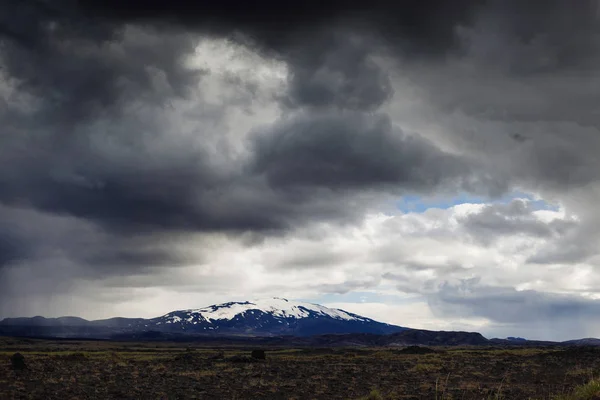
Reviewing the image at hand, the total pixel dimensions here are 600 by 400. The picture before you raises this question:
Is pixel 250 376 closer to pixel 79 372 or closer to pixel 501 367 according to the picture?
pixel 79 372

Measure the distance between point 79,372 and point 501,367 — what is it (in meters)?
35.6

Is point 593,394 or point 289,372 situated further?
point 289,372

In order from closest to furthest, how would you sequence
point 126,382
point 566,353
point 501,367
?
1. point 126,382
2. point 501,367
3. point 566,353

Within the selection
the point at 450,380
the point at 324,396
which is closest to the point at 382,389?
the point at 324,396

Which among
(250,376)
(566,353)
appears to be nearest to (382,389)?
(250,376)

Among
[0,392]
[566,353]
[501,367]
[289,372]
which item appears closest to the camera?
[0,392]

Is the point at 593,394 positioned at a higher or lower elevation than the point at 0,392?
higher

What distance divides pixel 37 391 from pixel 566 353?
6192 cm

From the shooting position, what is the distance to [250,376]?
40906 mm

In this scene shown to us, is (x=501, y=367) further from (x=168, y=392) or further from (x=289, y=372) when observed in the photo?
(x=168, y=392)

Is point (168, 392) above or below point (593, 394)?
below

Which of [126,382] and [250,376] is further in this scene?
[250,376]

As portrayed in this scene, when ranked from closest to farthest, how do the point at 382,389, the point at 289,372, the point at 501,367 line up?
the point at 382,389 < the point at 289,372 < the point at 501,367

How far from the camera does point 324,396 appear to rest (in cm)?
3097
